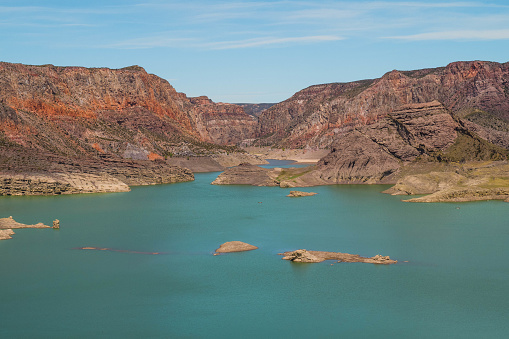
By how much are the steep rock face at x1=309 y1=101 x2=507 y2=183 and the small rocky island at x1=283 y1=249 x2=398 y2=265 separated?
219 feet

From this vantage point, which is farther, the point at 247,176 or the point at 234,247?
the point at 247,176

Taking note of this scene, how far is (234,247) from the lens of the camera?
188 feet

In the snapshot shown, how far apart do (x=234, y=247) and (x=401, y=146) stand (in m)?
71.5

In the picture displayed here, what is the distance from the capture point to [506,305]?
39688 millimetres

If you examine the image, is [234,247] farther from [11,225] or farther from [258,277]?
[11,225]

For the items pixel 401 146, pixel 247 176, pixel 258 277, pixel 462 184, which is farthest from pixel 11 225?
pixel 401 146

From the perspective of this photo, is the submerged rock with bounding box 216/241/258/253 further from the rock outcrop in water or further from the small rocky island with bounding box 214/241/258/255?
the rock outcrop in water

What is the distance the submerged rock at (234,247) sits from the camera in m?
56.8

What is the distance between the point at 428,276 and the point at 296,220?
30.7m

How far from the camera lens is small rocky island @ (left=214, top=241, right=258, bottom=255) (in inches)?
2237

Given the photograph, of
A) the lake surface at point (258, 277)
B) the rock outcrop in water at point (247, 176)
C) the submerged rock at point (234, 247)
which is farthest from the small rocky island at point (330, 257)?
the rock outcrop in water at point (247, 176)

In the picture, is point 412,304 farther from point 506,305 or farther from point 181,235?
point 181,235

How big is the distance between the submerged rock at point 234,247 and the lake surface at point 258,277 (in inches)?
62.7

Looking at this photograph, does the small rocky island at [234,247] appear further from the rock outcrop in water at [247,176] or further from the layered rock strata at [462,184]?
the rock outcrop in water at [247,176]
